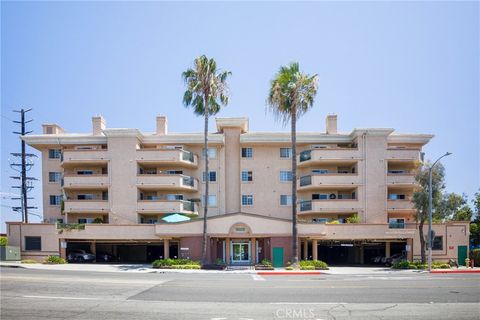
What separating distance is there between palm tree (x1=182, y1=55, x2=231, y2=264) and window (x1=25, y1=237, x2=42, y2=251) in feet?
54.0

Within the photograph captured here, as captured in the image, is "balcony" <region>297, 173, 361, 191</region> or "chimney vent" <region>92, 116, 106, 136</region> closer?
"balcony" <region>297, 173, 361, 191</region>

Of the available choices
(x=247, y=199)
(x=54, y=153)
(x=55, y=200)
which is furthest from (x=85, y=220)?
(x=247, y=199)

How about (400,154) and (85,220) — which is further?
(85,220)

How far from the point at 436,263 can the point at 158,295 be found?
1131 inches

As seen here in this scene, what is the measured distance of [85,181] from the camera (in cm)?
4453

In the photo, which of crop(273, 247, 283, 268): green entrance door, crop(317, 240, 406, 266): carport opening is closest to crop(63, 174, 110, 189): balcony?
crop(273, 247, 283, 268): green entrance door

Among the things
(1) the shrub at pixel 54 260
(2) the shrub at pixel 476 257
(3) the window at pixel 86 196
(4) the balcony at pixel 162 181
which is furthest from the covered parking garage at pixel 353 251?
(3) the window at pixel 86 196

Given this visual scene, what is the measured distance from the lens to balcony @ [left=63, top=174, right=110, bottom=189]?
44.4 metres

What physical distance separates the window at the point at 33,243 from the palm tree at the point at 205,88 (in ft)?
54.0

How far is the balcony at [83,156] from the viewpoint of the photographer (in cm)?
4466

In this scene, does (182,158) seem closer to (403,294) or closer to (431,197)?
(431,197)

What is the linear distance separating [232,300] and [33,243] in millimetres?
31005

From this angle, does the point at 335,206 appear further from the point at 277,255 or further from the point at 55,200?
the point at 55,200

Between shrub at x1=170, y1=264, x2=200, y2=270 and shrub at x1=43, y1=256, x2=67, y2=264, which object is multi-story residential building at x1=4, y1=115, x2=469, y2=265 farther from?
shrub at x1=170, y1=264, x2=200, y2=270
